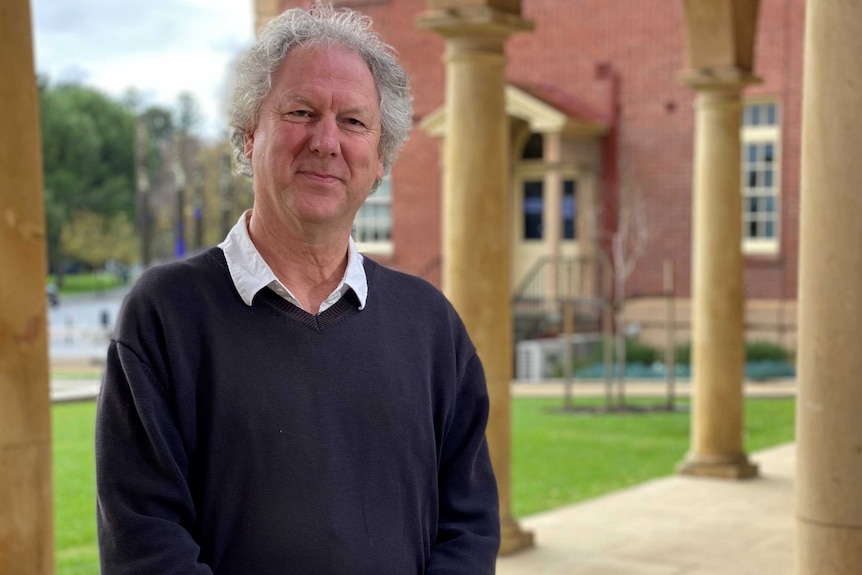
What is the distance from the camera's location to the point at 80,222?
62281mm

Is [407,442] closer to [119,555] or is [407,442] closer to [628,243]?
[119,555]

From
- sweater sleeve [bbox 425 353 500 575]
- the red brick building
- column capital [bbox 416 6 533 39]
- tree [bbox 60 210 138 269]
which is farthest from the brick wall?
tree [bbox 60 210 138 269]

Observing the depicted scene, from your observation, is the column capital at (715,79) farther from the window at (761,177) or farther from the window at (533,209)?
the window at (533,209)

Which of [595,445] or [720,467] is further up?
[720,467]

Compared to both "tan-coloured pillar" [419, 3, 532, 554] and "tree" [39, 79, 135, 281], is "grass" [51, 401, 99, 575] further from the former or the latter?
"tree" [39, 79, 135, 281]

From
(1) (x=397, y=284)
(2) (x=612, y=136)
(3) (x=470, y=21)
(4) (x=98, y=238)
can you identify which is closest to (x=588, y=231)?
(2) (x=612, y=136)

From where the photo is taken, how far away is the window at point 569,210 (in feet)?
82.9

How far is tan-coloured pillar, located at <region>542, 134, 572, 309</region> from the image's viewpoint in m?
23.9

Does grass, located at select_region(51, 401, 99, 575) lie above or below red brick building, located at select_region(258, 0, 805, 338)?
below

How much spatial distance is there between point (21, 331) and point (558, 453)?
395 inches

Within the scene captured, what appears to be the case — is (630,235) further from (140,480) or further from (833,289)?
(140,480)

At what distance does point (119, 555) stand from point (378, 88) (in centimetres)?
112

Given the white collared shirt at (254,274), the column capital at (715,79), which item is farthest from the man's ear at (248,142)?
the column capital at (715,79)

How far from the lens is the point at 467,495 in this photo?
2.80m
